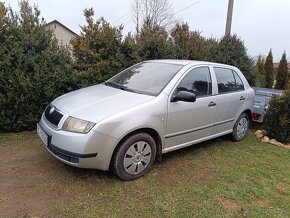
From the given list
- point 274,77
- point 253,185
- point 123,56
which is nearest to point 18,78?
point 123,56

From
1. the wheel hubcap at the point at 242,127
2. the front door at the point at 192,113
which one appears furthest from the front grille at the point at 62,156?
the wheel hubcap at the point at 242,127

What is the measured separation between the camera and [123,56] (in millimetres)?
6414

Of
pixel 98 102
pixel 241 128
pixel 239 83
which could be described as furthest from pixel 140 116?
pixel 241 128

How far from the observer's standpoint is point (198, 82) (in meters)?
4.55

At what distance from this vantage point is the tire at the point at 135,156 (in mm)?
3564

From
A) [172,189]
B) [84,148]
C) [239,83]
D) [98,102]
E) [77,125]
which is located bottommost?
[172,189]

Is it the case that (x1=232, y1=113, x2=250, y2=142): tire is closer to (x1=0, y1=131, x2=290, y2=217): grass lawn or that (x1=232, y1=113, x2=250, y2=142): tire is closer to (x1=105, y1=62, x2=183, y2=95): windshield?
(x1=0, y1=131, x2=290, y2=217): grass lawn

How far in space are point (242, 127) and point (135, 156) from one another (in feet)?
9.56

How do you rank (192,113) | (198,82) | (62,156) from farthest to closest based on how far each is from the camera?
(198,82) < (192,113) < (62,156)

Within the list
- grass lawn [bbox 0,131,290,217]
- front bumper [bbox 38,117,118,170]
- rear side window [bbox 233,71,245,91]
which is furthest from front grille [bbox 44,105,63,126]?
rear side window [bbox 233,71,245,91]

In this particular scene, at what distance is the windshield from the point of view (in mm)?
4150

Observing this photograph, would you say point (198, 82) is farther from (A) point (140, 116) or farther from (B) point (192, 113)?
(A) point (140, 116)

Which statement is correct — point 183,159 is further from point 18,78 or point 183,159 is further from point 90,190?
point 18,78

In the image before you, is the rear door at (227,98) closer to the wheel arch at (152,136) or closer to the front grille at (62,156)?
the wheel arch at (152,136)
